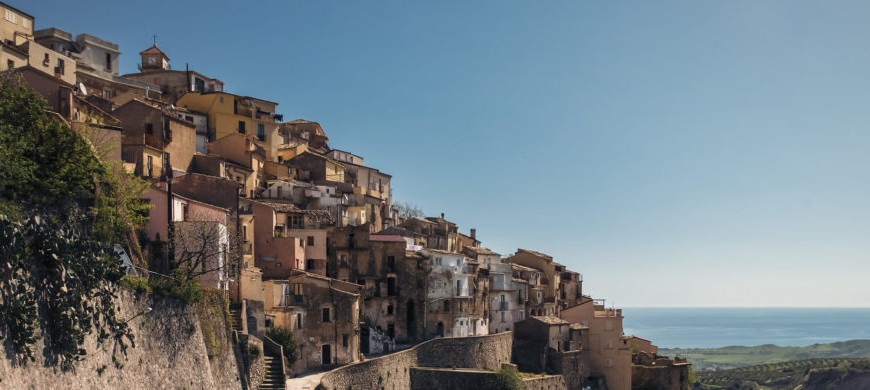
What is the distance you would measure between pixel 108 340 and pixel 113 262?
2.59 metres

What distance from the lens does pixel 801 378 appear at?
139 m

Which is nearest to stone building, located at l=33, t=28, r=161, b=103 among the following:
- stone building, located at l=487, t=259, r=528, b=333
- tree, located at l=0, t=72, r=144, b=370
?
stone building, located at l=487, t=259, r=528, b=333

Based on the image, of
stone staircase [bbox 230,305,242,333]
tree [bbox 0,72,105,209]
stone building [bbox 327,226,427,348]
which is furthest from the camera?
stone building [bbox 327,226,427,348]

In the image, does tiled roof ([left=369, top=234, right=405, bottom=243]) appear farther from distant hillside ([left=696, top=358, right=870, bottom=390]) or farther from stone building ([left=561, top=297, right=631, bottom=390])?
distant hillside ([left=696, top=358, right=870, bottom=390])

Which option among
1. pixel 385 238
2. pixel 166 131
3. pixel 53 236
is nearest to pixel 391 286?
pixel 385 238

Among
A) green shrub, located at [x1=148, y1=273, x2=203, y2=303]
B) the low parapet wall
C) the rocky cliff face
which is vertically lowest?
the low parapet wall

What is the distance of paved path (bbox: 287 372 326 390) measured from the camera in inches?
1676

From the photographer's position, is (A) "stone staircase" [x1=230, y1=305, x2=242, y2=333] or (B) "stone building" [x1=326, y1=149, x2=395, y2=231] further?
(B) "stone building" [x1=326, y1=149, x2=395, y2=231]

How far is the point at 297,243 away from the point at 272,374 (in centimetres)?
1485

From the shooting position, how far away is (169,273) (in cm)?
3516

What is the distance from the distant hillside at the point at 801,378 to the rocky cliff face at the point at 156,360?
380 feet

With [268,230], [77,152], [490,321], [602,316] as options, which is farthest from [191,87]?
[77,152]

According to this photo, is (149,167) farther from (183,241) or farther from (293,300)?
(183,241)

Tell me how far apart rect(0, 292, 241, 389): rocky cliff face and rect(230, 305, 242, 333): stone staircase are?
329cm
